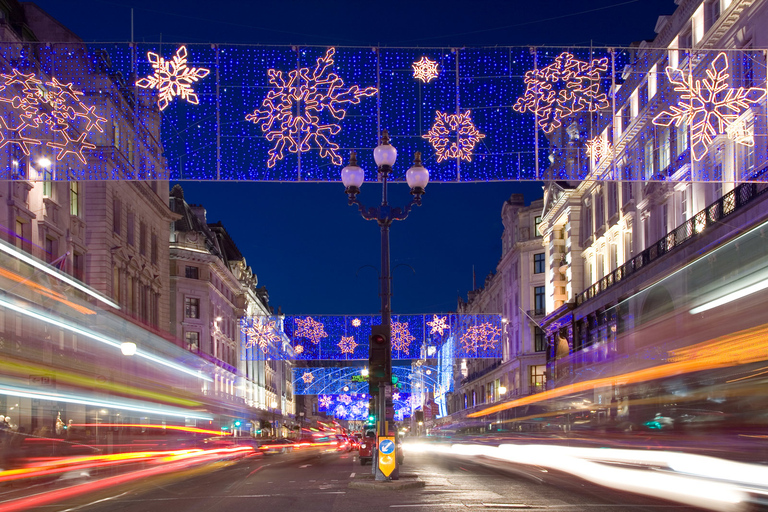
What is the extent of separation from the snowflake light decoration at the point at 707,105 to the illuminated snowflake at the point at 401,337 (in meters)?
38.7

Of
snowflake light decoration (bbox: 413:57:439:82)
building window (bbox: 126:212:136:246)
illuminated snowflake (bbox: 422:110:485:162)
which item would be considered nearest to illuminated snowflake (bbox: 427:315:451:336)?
building window (bbox: 126:212:136:246)

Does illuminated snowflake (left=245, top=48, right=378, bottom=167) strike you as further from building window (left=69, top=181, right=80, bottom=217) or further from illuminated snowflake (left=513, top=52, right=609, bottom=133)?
building window (left=69, top=181, right=80, bottom=217)

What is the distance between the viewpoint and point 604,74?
73.2ft

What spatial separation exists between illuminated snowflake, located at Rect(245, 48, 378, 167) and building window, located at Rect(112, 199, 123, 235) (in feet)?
100

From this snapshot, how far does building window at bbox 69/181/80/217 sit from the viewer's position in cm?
4419

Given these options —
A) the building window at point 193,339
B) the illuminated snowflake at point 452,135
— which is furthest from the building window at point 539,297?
the illuminated snowflake at point 452,135

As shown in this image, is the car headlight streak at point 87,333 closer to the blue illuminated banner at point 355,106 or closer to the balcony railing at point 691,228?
the blue illuminated banner at point 355,106

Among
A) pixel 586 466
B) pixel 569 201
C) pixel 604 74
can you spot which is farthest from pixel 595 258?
pixel 604 74

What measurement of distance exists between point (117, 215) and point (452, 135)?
32765 mm

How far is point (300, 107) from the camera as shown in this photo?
22.1 metres

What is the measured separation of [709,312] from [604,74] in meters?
10.1

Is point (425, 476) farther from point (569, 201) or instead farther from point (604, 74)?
point (569, 201)

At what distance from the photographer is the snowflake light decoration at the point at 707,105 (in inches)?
834

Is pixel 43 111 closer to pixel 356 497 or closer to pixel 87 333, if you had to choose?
pixel 87 333
